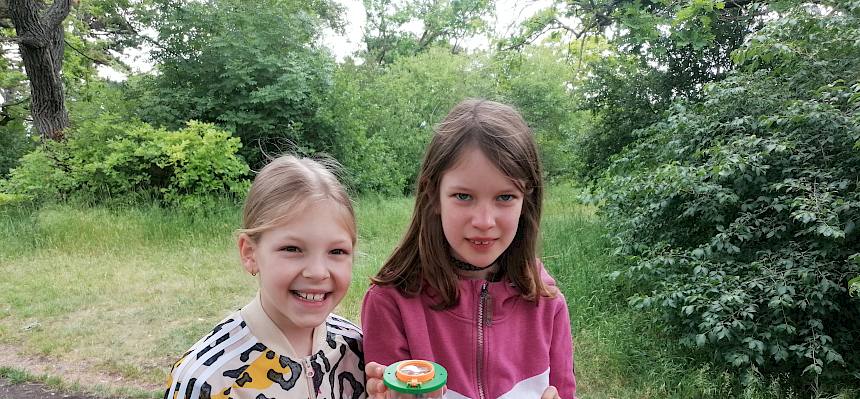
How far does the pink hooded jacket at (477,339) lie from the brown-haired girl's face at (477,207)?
0.51ft

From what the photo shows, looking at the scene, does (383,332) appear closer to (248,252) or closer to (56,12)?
(248,252)

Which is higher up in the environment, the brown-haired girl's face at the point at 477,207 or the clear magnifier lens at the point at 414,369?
the brown-haired girl's face at the point at 477,207

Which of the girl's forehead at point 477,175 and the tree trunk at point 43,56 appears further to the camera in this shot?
the tree trunk at point 43,56

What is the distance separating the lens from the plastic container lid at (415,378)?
1.17 m

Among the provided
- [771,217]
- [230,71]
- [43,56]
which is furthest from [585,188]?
[43,56]

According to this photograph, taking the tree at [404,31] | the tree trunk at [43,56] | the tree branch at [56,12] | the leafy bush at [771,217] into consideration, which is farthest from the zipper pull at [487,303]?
the tree at [404,31]

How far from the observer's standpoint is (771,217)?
4.11 m

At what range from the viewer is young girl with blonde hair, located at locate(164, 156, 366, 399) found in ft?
4.85

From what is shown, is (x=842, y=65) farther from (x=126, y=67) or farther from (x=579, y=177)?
(x=126, y=67)

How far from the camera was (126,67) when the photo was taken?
1702cm

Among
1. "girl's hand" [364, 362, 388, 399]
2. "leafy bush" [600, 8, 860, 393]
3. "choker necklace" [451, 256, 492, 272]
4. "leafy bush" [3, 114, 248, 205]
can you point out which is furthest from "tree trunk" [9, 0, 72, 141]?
"girl's hand" [364, 362, 388, 399]

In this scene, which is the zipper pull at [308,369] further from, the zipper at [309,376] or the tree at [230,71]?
the tree at [230,71]

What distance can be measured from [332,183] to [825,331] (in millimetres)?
3650

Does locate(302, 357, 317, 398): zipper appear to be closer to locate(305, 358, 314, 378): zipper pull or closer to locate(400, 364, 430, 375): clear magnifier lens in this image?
locate(305, 358, 314, 378): zipper pull
